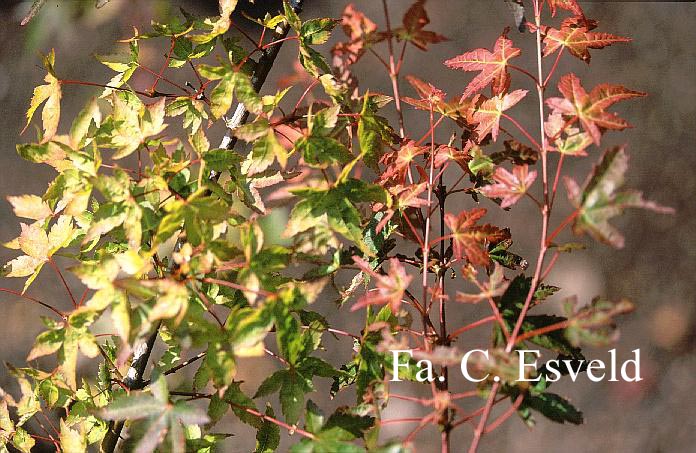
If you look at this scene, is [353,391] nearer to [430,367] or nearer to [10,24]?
[430,367]

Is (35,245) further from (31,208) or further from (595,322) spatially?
(595,322)

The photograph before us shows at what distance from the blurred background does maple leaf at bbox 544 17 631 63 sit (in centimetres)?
68

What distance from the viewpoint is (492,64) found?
74cm

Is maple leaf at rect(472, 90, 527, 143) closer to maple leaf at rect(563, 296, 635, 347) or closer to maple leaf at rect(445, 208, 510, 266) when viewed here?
maple leaf at rect(445, 208, 510, 266)

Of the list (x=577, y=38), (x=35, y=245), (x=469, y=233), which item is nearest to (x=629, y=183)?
(x=577, y=38)

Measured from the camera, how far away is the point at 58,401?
2.44 ft

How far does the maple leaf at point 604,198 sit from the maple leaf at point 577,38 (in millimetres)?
240

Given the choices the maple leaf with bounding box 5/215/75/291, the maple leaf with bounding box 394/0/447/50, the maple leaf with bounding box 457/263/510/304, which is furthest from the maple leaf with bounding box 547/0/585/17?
the maple leaf with bounding box 5/215/75/291

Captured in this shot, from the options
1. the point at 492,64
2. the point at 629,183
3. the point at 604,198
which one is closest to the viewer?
the point at 604,198

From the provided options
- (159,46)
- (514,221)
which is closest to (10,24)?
(159,46)

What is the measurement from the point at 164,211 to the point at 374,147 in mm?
239

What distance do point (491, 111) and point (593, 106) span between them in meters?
0.12

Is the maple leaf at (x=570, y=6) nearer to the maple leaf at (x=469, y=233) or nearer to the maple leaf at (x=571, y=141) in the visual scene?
the maple leaf at (x=571, y=141)

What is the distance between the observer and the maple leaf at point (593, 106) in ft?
2.04
